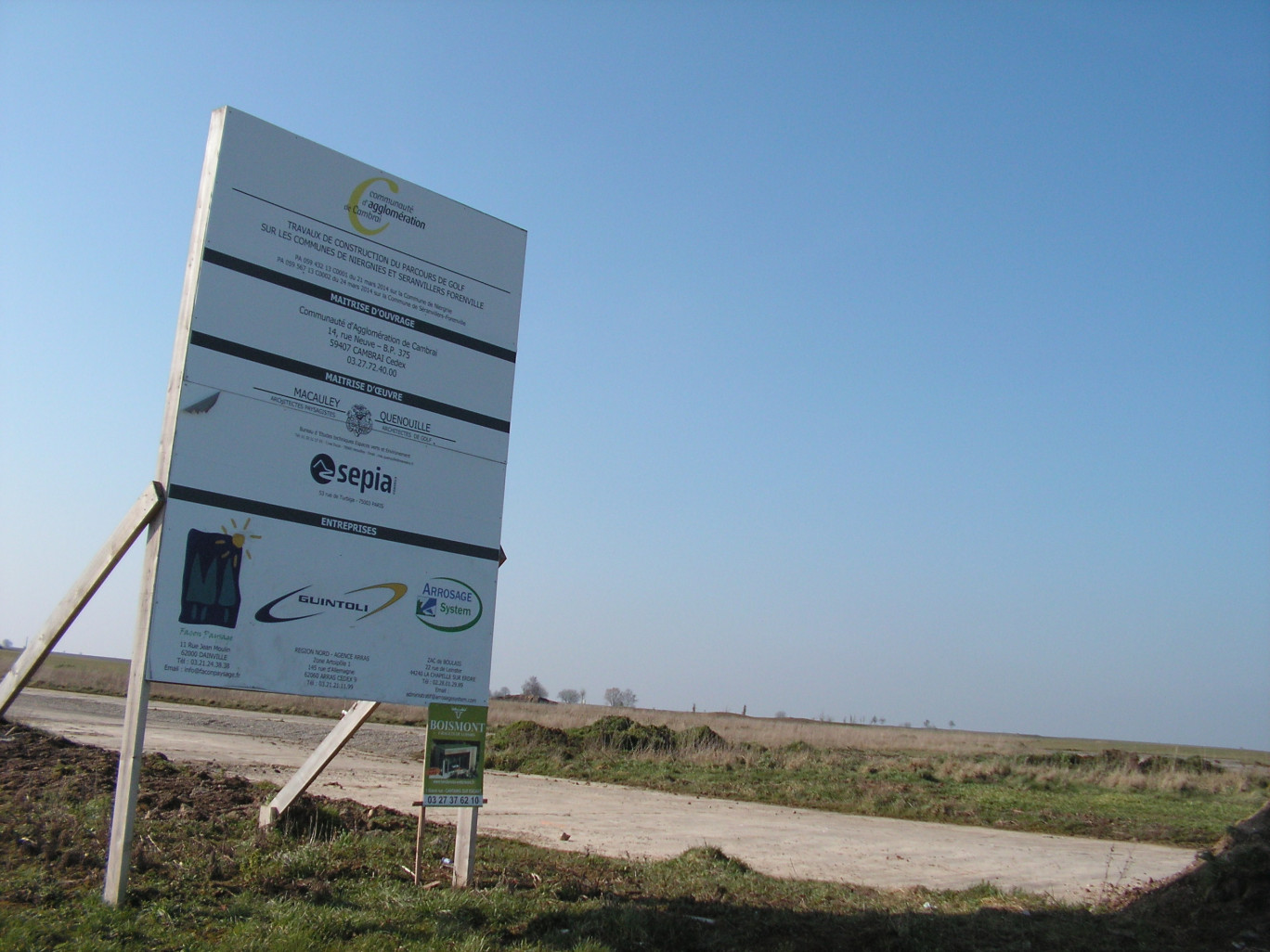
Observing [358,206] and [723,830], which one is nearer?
[358,206]

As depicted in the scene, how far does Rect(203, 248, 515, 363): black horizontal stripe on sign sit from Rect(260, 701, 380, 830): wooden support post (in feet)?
11.2

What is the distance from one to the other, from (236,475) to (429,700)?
2499 mm

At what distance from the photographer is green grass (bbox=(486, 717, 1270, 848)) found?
1984cm

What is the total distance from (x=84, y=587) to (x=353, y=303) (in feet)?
9.87

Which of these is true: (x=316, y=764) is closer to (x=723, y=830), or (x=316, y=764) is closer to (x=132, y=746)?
(x=132, y=746)

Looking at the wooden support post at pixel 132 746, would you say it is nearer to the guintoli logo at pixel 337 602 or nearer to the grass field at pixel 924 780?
the guintoli logo at pixel 337 602

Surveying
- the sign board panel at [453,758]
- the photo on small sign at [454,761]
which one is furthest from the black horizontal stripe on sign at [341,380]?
the photo on small sign at [454,761]

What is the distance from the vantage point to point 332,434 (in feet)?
23.9

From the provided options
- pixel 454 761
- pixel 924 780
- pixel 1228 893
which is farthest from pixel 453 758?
pixel 924 780

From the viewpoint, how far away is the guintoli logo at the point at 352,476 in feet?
23.5

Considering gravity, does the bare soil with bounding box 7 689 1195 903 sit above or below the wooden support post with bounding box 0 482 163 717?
below

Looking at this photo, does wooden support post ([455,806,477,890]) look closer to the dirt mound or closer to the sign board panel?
the sign board panel

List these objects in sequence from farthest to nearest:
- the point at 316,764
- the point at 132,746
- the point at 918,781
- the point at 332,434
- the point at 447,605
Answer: the point at 918,781 < the point at 316,764 < the point at 447,605 < the point at 332,434 < the point at 132,746

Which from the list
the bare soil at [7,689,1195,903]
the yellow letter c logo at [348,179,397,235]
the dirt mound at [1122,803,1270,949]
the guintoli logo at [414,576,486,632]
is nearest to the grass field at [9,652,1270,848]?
the bare soil at [7,689,1195,903]
